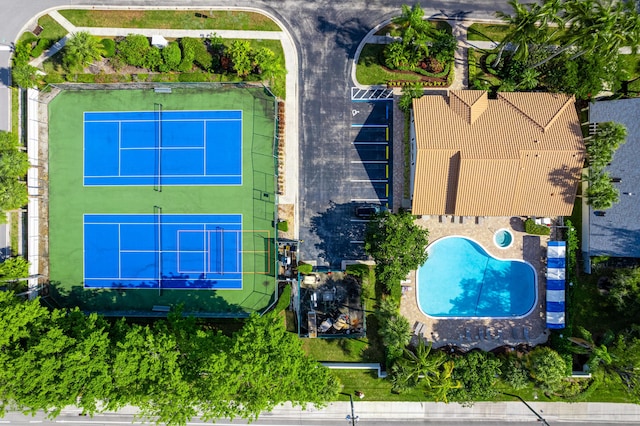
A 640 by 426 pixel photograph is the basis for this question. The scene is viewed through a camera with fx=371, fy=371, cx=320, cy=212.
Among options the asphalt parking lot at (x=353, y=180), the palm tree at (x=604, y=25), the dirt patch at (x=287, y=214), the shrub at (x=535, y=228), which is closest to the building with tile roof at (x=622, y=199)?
the shrub at (x=535, y=228)

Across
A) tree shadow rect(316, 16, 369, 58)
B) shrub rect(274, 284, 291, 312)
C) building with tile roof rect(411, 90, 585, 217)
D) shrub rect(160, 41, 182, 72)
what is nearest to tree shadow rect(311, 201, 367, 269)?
shrub rect(274, 284, 291, 312)

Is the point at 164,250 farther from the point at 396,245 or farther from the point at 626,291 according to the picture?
the point at 626,291

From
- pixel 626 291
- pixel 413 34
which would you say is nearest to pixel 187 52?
pixel 413 34

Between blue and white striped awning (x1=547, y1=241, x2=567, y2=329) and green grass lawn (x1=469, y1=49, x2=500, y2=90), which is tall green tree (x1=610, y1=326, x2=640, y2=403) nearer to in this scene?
blue and white striped awning (x1=547, y1=241, x2=567, y2=329)

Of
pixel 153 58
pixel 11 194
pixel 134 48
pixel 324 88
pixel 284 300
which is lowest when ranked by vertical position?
pixel 284 300

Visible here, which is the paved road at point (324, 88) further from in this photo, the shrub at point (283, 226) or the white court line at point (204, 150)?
the white court line at point (204, 150)
